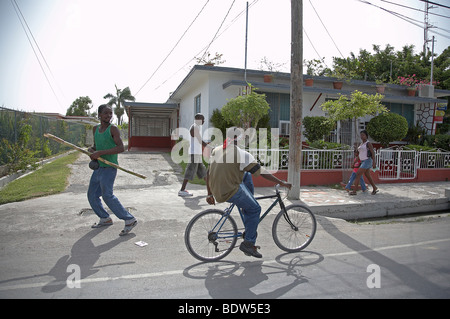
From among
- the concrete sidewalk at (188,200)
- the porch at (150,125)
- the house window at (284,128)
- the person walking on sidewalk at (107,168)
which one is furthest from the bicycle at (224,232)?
the porch at (150,125)

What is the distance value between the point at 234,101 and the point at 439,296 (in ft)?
26.1

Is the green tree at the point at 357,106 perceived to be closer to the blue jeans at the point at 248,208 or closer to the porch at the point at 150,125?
the blue jeans at the point at 248,208

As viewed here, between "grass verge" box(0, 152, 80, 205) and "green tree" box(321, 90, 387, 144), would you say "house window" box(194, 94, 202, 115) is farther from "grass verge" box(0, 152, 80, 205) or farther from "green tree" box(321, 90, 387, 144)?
"green tree" box(321, 90, 387, 144)

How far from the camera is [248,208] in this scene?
404cm

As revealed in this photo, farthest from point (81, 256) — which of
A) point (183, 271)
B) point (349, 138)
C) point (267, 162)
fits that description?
point (349, 138)

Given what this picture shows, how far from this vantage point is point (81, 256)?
4.18 meters

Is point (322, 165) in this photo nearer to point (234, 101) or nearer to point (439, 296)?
point (234, 101)

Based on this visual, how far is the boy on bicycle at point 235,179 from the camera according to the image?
155 inches

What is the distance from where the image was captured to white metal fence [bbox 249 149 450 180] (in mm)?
9688

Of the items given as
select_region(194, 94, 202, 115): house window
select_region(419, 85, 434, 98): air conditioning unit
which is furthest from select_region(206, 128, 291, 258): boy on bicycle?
select_region(419, 85, 434, 98): air conditioning unit

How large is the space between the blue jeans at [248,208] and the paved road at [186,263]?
39cm

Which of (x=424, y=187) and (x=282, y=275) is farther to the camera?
(x=424, y=187)

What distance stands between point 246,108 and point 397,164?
18.2 ft

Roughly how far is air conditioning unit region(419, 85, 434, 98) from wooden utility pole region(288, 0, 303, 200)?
11532 millimetres
